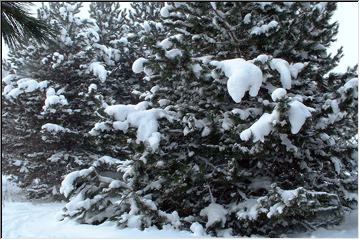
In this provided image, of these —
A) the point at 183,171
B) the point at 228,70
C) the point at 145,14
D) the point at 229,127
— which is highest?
the point at 145,14

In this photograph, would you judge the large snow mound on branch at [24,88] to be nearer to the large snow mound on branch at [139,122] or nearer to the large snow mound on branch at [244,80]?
the large snow mound on branch at [139,122]

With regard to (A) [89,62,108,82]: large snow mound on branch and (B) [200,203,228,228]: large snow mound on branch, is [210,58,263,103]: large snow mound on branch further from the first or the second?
(A) [89,62,108,82]: large snow mound on branch

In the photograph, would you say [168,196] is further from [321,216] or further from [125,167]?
[321,216]

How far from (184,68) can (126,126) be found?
1.34m

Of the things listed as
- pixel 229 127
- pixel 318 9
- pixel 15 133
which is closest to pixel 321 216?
pixel 229 127

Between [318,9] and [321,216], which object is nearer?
[318,9]

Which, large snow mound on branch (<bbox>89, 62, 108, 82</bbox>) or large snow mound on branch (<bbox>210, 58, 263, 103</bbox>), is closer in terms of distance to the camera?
large snow mound on branch (<bbox>210, 58, 263, 103</bbox>)

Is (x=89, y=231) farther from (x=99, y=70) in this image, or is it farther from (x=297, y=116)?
(x=99, y=70)

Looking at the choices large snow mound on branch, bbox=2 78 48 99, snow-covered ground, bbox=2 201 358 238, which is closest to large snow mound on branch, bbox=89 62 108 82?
large snow mound on branch, bbox=2 78 48 99

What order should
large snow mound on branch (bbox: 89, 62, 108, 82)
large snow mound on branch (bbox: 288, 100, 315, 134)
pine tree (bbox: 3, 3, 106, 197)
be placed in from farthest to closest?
1. pine tree (bbox: 3, 3, 106, 197)
2. large snow mound on branch (bbox: 89, 62, 108, 82)
3. large snow mound on branch (bbox: 288, 100, 315, 134)

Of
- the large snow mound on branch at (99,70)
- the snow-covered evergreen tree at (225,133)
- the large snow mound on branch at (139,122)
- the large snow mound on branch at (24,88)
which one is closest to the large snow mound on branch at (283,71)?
the snow-covered evergreen tree at (225,133)

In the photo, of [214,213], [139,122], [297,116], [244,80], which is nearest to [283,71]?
[244,80]

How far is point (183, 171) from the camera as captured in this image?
6270mm

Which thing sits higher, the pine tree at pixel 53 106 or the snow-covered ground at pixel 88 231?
the pine tree at pixel 53 106
